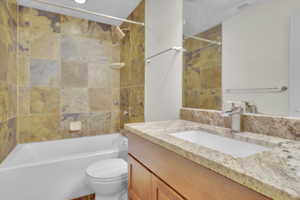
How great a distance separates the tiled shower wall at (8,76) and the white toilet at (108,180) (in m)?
0.91

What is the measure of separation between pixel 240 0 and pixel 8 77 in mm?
2235

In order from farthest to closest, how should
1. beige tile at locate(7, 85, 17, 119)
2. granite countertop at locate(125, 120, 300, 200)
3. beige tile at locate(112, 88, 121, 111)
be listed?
beige tile at locate(112, 88, 121, 111)
beige tile at locate(7, 85, 17, 119)
granite countertop at locate(125, 120, 300, 200)

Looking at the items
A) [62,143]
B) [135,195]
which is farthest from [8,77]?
[135,195]

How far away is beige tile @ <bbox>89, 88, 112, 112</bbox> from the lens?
241 cm

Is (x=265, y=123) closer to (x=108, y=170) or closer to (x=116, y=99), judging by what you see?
(x=108, y=170)

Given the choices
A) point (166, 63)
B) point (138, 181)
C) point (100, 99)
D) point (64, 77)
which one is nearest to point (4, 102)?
point (64, 77)

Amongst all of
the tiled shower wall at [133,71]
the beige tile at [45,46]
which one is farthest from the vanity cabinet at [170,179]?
the beige tile at [45,46]

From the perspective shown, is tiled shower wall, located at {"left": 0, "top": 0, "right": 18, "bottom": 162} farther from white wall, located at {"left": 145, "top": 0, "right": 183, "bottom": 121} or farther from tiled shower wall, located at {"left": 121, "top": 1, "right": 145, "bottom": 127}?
white wall, located at {"left": 145, "top": 0, "right": 183, "bottom": 121}

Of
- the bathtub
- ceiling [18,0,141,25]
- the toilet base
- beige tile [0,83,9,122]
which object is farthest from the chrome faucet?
beige tile [0,83,9,122]

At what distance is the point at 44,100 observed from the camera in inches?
82.9

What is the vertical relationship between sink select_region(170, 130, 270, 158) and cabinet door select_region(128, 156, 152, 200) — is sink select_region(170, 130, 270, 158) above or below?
above

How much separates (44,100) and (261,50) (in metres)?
2.46

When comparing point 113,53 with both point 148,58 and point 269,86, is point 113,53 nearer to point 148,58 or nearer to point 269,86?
point 148,58

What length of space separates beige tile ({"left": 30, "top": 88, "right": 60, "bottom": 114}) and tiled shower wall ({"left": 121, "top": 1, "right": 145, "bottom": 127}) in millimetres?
948
